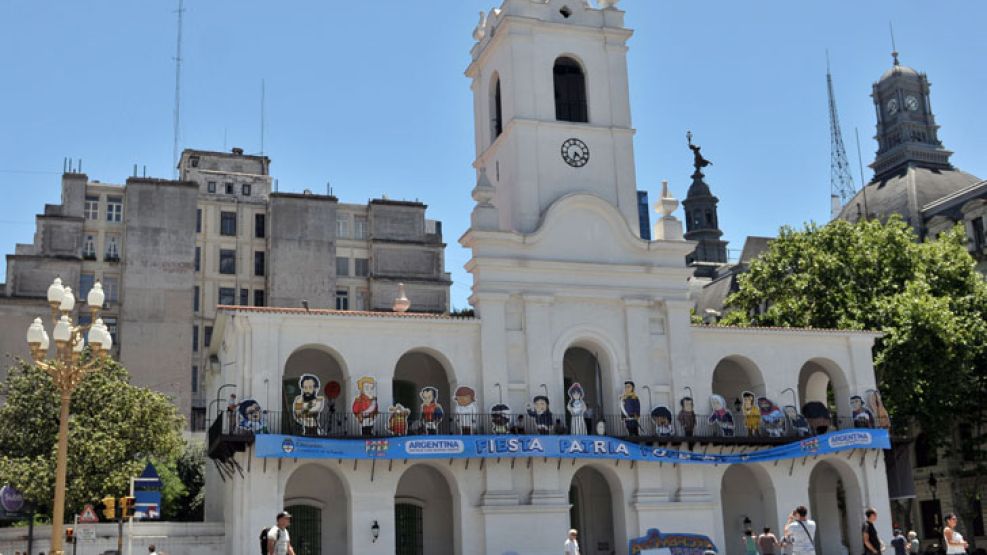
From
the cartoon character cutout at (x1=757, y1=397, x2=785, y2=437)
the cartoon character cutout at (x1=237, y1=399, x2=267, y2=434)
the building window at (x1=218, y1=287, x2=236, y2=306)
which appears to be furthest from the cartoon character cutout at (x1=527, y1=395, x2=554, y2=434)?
the building window at (x1=218, y1=287, x2=236, y2=306)

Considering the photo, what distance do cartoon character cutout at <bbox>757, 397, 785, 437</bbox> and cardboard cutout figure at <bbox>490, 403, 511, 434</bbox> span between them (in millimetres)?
9081

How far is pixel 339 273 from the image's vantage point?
230 feet

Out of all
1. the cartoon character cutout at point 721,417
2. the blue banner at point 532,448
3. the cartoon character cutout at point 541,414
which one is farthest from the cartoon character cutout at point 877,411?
the cartoon character cutout at point 541,414

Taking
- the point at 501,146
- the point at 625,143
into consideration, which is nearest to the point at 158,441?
the point at 501,146

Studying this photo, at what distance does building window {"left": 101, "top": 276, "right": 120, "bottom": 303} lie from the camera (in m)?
64.8

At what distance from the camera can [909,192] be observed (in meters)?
66.0

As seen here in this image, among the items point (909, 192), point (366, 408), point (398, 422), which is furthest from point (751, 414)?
point (909, 192)

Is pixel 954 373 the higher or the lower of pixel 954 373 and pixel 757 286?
the lower

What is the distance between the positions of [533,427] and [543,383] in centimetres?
164

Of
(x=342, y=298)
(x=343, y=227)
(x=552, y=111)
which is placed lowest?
(x=342, y=298)

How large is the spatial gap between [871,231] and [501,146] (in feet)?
65.9

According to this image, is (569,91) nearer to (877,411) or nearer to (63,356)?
(877,411)

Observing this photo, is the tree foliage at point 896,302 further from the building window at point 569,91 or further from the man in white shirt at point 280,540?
the man in white shirt at point 280,540

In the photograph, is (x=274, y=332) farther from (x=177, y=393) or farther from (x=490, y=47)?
(x=177, y=393)
